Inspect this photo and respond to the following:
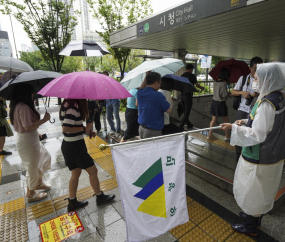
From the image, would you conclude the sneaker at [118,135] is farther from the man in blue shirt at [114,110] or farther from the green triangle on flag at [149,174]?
the green triangle on flag at [149,174]

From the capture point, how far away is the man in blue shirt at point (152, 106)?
2.72 metres

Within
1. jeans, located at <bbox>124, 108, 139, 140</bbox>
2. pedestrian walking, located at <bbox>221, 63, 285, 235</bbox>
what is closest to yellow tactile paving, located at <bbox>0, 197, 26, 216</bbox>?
jeans, located at <bbox>124, 108, 139, 140</bbox>

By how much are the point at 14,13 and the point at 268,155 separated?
39.2ft

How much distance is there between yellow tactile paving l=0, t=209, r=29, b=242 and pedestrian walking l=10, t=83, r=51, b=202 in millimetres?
327

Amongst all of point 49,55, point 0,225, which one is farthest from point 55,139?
point 49,55

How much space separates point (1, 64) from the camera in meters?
3.35

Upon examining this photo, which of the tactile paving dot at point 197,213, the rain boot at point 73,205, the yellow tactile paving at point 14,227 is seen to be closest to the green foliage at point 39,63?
the yellow tactile paving at point 14,227

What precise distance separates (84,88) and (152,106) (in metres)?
1.07

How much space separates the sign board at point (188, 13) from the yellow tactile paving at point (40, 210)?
13.1 ft

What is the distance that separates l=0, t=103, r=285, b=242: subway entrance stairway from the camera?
2.38 meters

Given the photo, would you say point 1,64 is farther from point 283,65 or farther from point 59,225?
point 283,65

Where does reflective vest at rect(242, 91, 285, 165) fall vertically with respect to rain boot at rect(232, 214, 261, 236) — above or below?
above

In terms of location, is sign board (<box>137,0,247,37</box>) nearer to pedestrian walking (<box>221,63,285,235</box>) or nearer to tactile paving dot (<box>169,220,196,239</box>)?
pedestrian walking (<box>221,63,285,235</box>)

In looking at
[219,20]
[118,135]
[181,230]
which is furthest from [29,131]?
[219,20]
